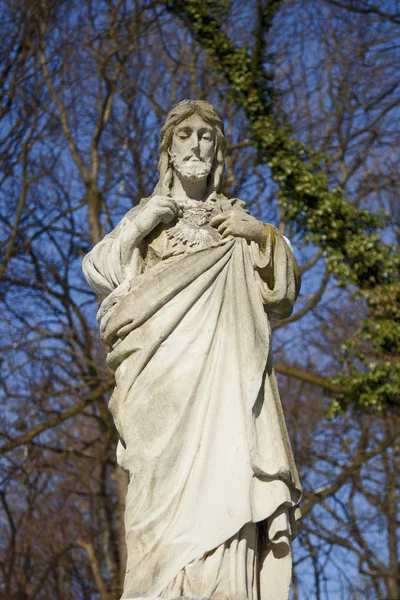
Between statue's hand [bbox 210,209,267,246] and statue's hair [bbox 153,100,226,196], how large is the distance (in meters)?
0.32

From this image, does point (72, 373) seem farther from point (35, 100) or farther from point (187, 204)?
point (187, 204)

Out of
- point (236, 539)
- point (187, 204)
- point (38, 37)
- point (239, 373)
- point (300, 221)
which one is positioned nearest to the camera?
point (236, 539)

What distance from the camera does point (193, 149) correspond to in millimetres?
6109

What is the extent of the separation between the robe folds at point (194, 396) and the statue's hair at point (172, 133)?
1.39ft

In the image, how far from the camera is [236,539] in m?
5.09

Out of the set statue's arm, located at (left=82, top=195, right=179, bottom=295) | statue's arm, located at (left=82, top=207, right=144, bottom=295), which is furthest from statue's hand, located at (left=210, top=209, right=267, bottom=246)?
statue's arm, located at (left=82, top=207, right=144, bottom=295)

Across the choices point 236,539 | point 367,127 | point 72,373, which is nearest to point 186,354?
point 236,539

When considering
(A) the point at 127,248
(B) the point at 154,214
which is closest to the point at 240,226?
(B) the point at 154,214

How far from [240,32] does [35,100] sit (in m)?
3.09

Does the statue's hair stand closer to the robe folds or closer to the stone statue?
the stone statue

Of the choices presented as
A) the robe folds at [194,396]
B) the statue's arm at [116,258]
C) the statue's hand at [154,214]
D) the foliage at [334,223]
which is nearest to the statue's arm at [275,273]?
the robe folds at [194,396]

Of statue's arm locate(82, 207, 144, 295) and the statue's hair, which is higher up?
the statue's hair

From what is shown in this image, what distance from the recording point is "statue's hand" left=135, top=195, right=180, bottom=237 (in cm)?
580

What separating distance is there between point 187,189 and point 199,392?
1290 millimetres
